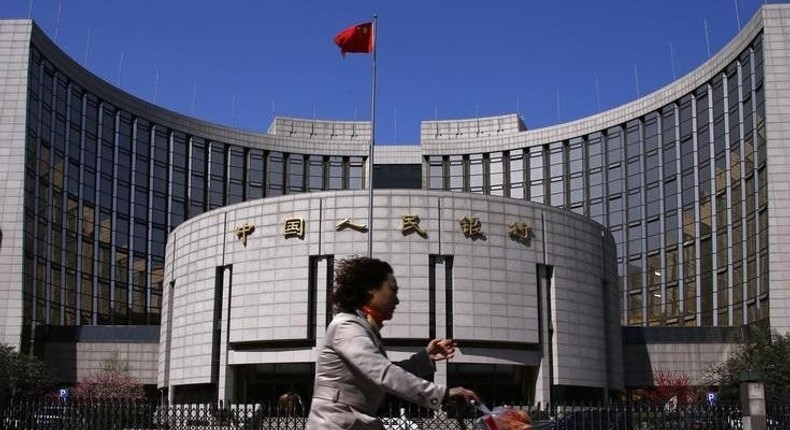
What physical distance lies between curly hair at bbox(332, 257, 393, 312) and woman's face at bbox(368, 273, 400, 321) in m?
0.02

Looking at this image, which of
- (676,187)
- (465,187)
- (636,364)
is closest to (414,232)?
(636,364)

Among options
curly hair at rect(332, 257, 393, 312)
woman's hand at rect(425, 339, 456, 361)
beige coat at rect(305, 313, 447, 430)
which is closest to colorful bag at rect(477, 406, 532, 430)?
beige coat at rect(305, 313, 447, 430)

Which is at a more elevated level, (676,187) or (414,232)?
(676,187)

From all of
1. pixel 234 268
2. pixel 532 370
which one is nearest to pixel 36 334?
pixel 234 268

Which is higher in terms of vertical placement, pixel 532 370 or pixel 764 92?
pixel 764 92

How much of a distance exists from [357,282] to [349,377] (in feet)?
1.68

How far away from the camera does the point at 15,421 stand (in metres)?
20.5

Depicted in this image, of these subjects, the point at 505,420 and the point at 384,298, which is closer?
the point at 505,420

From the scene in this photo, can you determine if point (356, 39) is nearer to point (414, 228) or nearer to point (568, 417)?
point (414, 228)

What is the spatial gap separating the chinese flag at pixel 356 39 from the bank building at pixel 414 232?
7673 mm

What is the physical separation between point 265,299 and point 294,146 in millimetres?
33711

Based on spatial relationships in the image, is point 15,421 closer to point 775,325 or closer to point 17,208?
point 17,208

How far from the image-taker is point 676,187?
66938 mm

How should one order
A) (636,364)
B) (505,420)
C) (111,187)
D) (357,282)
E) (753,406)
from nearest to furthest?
(505,420)
(357,282)
(753,406)
(636,364)
(111,187)
